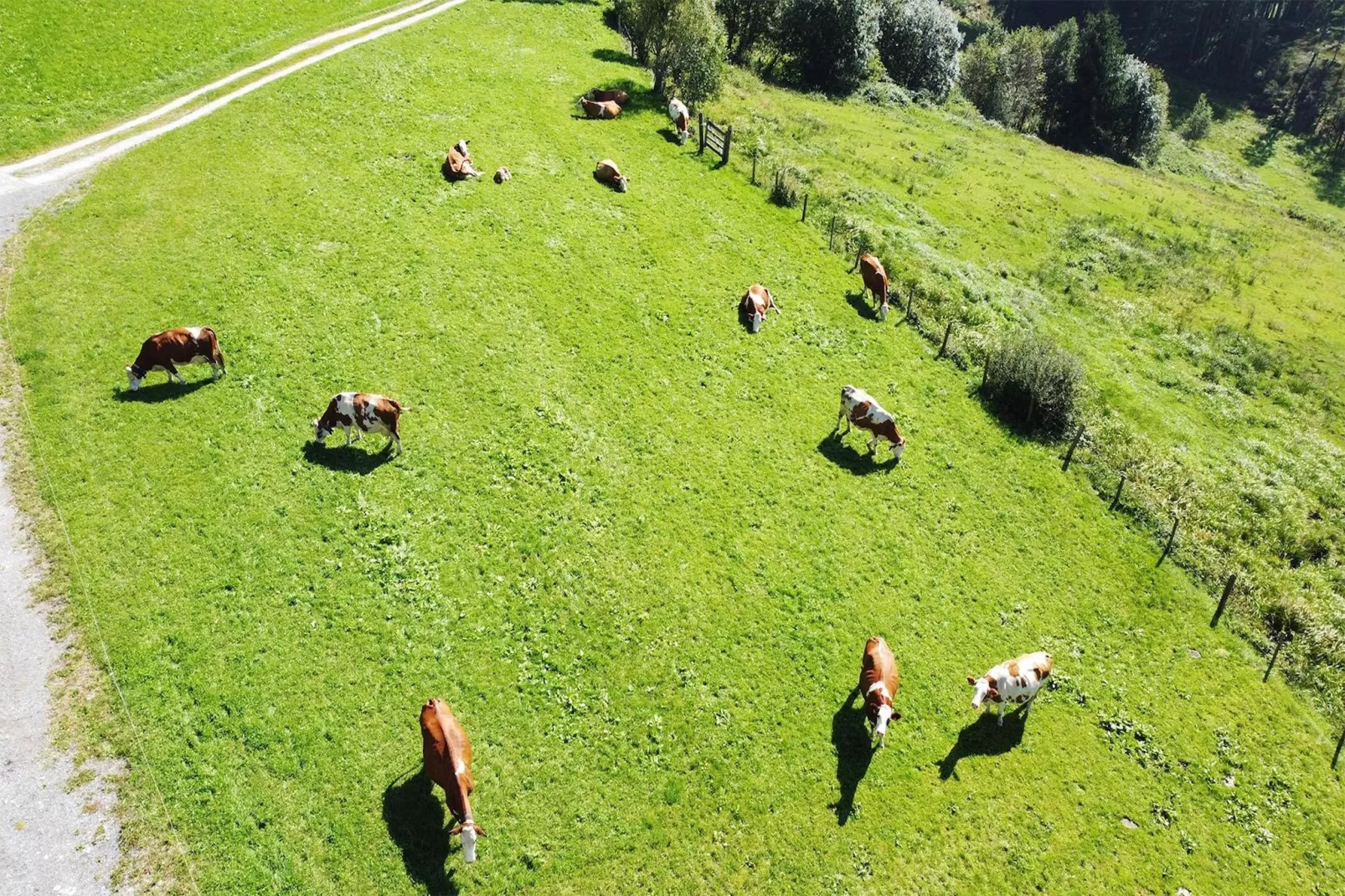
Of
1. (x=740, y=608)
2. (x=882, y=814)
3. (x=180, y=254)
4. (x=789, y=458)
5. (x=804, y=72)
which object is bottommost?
(x=882, y=814)

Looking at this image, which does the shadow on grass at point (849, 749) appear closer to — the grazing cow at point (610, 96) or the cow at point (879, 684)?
the cow at point (879, 684)

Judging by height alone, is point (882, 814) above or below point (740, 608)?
below

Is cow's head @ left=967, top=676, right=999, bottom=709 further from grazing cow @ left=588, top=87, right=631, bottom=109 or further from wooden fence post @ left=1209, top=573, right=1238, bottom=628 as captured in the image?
grazing cow @ left=588, top=87, right=631, bottom=109

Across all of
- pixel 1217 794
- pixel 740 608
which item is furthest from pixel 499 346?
pixel 1217 794

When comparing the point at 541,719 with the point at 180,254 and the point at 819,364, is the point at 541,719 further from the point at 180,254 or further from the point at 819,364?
the point at 180,254

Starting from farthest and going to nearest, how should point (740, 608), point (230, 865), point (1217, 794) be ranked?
point (740, 608) → point (1217, 794) → point (230, 865)

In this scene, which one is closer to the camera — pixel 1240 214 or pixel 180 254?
pixel 180 254

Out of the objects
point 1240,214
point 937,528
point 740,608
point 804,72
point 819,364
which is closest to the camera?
point 740,608
